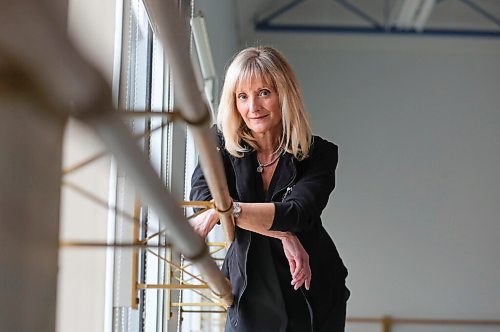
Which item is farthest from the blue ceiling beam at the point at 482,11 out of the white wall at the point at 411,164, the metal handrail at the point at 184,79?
the metal handrail at the point at 184,79

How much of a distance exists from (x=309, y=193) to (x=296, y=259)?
0.36 feet

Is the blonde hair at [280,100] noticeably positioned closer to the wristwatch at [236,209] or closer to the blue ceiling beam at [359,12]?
the wristwatch at [236,209]

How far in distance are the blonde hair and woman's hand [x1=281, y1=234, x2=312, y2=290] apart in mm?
146

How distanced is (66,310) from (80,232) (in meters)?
0.13

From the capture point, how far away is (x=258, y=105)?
1.60m

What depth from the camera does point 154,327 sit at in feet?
7.45

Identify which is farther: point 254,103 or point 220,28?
point 220,28

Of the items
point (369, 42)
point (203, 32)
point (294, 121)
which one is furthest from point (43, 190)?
point (369, 42)

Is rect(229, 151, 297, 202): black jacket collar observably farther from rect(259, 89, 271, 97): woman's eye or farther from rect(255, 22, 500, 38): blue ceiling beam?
rect(255, 22, 500, 38): blue ceiling beam

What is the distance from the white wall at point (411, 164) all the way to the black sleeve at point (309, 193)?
15.5ft

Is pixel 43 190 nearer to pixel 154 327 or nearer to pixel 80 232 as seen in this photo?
pixel 80 232

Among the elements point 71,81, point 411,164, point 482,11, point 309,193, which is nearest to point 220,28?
point 411,164

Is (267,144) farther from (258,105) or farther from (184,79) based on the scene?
(184,79)

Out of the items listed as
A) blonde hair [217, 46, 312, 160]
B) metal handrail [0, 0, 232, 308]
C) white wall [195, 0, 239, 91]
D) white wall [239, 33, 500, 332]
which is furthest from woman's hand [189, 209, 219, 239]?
white wall [239, 33, 500, 332]
